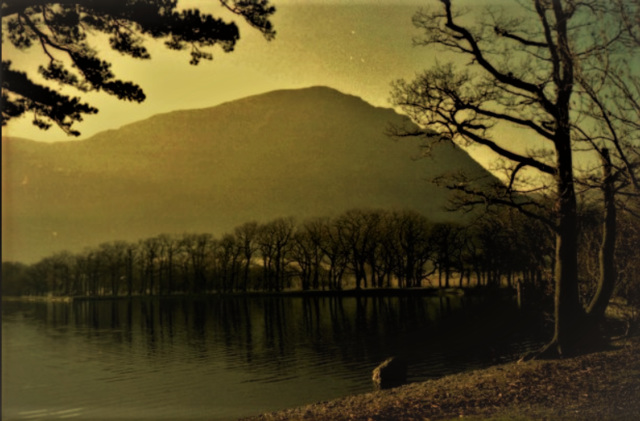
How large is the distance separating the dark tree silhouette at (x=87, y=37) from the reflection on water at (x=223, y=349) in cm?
272

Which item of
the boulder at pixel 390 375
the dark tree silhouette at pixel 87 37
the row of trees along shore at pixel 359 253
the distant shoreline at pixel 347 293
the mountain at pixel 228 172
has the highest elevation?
the dark tree silhouette at pixel 87 37

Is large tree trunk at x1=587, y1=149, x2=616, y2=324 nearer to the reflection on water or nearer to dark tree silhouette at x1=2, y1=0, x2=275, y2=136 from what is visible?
the reflection on water

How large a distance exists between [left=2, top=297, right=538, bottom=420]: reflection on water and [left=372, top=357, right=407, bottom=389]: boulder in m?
0.26

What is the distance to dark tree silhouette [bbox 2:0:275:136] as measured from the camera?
7.29 meters

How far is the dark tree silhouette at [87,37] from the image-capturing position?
287 inches

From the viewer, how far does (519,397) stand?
646 centimetres

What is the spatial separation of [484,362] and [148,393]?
223 inches

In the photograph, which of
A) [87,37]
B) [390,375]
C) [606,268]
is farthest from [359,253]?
[87,37]

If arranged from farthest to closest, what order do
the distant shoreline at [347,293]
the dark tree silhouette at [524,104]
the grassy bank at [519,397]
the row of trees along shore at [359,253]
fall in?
the distant shoreline at [347,293]
the row of trees along shore at [359,253]
the dark tree silhouette at [524,104]
the grassy bank at [519,397]

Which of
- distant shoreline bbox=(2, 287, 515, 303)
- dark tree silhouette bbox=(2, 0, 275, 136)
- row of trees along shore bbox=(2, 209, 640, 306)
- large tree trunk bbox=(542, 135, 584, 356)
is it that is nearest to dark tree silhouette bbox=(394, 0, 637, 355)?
large tree trunk bbox=(542, 135, 584, 356)

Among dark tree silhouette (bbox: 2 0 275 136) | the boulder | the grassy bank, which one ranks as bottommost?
the boulder

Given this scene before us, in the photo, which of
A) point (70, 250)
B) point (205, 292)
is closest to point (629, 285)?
point (205, 292)

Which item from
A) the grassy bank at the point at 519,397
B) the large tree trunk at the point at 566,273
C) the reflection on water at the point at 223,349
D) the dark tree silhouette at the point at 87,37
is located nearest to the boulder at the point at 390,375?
the reflection on water at the point at 223,349

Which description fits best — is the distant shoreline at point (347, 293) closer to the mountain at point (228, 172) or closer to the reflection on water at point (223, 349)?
the reflection on water at point (223, 349)
